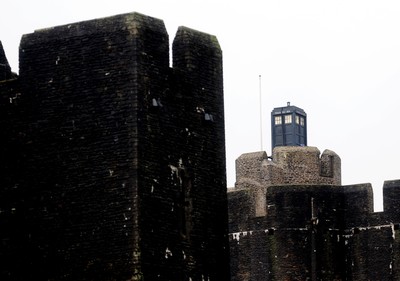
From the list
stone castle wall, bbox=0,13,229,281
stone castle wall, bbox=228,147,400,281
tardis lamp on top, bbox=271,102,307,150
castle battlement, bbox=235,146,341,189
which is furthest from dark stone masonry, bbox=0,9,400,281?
tardis lamp on top, bbox=271,102,307,150

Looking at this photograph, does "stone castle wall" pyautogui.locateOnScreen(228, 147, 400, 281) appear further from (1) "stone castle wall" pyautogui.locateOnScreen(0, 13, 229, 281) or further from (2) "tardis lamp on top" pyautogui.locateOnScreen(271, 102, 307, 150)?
(2) "tardis lamp on top" pyautogui.locateOnScreen(271, 102, 307, 150)

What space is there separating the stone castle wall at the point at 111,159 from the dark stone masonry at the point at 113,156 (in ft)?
0.06

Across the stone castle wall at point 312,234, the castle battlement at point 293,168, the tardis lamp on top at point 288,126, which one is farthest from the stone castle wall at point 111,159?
the tardis lamp on top at point 288,126

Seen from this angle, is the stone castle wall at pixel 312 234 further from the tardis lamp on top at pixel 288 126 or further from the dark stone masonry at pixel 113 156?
the tardis lamp on top at pixel 288 126

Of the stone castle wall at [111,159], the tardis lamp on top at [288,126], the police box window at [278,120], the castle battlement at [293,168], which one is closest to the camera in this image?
the stone castle wall at [111,159]

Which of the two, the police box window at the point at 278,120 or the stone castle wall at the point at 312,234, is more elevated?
the police box window at the point at 278,120

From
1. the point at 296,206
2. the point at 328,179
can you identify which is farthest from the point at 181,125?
the point at 328,179

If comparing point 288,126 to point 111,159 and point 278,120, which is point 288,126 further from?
point 111,159

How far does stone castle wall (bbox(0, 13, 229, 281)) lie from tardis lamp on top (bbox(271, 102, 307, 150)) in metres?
44.1

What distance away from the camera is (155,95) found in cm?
3481

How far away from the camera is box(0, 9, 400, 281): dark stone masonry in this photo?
112 feet

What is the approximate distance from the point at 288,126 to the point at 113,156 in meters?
46.6

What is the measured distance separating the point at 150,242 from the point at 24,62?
14.0ft

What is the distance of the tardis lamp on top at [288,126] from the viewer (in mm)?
80375
